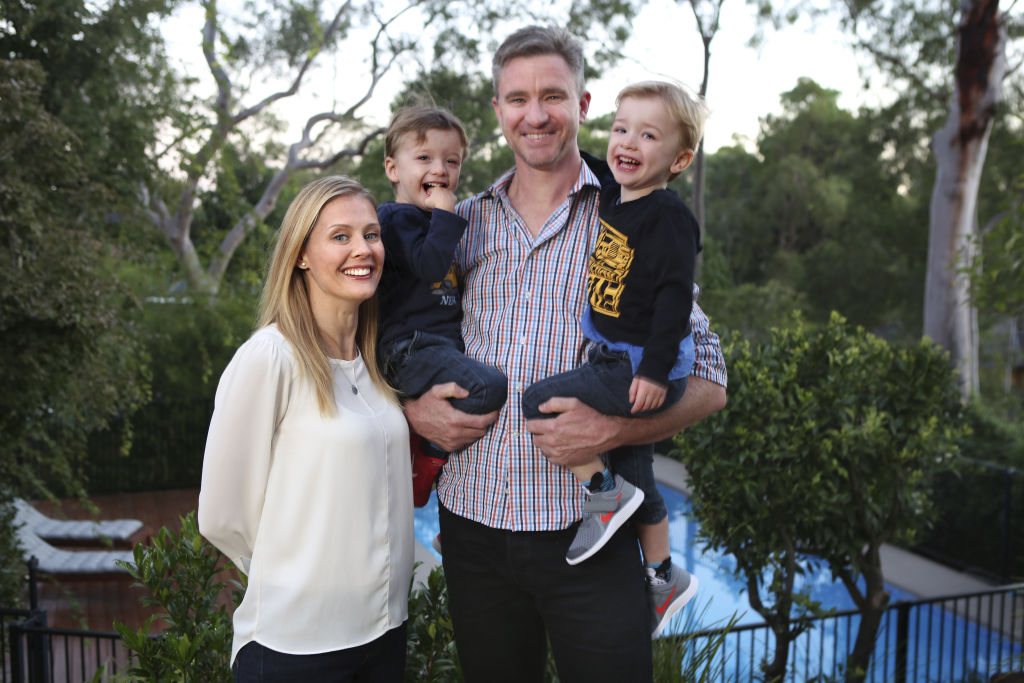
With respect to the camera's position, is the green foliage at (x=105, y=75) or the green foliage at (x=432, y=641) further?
the green foliage at (x=105, y=75)

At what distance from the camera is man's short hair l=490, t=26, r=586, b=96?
1955 mm

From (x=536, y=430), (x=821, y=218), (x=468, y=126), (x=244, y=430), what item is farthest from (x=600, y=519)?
(x=821, y=218)

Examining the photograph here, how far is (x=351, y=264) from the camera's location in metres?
1.87

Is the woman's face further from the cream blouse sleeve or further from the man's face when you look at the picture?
the man's face

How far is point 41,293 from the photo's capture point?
538cm

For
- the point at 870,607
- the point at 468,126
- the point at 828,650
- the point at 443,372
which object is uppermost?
the point at 468,126

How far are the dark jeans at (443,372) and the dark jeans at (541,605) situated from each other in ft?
1.00

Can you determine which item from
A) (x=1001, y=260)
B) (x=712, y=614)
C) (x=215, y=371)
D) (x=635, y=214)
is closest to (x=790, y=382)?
(x=1001, y=260)

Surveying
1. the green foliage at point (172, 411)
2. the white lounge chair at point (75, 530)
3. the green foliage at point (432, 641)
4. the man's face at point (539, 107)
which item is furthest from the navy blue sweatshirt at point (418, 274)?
the green foliage at point (172, 411)

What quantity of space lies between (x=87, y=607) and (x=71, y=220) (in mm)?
3402

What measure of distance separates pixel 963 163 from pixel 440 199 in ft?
43.9

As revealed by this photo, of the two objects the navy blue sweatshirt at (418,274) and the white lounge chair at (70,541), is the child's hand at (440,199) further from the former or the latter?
the white lounge chair at (70,541)

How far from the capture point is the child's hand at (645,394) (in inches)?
70.6

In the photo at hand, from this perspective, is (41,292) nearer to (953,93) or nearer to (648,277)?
(648,277)
